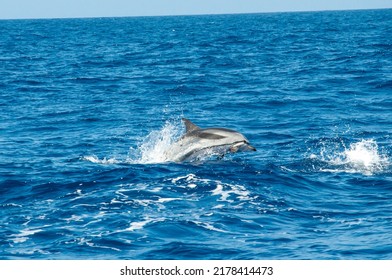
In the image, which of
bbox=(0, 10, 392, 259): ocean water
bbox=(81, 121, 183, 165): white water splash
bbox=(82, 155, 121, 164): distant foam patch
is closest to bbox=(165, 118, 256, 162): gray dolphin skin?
bbox=(0, 10, 392, 259): ocean water

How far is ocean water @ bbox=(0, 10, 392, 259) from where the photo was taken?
643 inches

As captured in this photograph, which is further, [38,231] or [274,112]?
[274,112]

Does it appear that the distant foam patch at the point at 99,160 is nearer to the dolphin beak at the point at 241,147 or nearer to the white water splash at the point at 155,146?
the white water splash at the point at 155,146

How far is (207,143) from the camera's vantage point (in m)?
23.9

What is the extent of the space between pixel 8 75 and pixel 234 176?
36433 mm

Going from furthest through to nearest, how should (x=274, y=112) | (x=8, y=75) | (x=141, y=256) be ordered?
(x=8, y=75) → (x=274, y=112) → (x=141, y=256)

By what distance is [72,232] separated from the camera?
55.5 feet

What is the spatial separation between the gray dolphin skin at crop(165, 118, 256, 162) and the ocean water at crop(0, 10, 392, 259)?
51 centimetres

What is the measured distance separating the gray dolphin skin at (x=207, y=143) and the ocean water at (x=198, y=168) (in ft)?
1.67

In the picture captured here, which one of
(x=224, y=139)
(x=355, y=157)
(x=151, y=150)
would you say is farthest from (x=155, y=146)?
(x=355, y=157)

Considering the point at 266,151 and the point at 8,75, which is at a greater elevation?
the point at 8,75

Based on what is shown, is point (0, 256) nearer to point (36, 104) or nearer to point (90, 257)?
point (90, 257)
